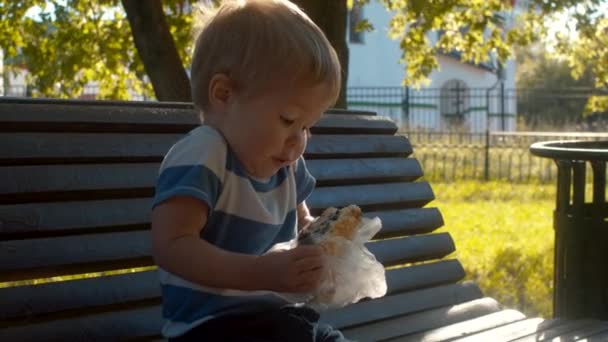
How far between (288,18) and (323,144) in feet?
4.04

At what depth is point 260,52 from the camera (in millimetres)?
1933

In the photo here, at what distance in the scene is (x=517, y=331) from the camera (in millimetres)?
2910

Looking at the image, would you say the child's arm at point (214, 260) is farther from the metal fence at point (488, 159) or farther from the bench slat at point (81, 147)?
the metal fence at point (488, 159)

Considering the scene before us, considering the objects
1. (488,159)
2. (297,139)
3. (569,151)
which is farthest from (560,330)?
(488,159)

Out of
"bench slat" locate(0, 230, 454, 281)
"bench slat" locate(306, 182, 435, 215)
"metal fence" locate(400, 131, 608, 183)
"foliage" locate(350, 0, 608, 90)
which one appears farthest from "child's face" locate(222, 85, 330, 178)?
"metal fence" locate(400, 131, 608, 183)

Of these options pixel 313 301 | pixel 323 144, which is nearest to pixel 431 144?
pixel 323 144

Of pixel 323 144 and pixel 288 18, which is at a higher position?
pixel 288 18

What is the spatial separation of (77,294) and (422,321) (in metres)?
1.10

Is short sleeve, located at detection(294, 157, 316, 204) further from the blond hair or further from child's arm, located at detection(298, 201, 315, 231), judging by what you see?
the blond hair

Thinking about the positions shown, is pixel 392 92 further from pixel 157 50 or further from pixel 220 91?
pixel 220 91

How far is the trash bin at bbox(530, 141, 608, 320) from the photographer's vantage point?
3.44 meters

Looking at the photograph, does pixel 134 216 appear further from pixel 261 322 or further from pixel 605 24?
pixel 605 24

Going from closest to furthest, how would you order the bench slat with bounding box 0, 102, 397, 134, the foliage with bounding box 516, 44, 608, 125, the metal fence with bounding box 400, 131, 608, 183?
the bench slat with bounding box 0, 102, 397, 134 → the metal fence with bounding box 400, 131, 608, 183 → the foliage with bounding box 516, 44, 608, 125

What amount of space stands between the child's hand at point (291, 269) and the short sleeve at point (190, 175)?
6.5 inches
